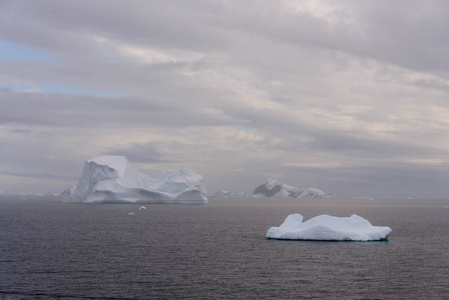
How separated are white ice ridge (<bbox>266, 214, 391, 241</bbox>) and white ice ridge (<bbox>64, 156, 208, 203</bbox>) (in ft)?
238

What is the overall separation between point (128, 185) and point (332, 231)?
268 feet

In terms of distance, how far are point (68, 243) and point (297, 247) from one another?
68.3 feet

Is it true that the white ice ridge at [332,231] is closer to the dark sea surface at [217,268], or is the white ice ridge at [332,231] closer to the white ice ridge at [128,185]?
the dark sea surface at [217,268]

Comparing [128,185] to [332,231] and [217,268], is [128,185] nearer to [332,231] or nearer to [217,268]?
[332,231]

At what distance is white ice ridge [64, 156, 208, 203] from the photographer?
11225cm

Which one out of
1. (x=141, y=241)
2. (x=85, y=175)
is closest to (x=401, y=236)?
(x=141, y=241)

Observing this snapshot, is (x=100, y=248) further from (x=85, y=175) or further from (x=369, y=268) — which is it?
(x=85, y=175)

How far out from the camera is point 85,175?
118 metres

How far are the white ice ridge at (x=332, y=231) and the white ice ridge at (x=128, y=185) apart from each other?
72.6 m

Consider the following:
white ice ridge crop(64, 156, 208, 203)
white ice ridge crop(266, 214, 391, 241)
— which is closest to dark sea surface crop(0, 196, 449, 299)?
white ice ridge crop(266, 214, 391, 241)

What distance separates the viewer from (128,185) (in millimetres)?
117812

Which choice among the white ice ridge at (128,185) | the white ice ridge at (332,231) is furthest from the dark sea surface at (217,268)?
the white ice ridge at (128,185)

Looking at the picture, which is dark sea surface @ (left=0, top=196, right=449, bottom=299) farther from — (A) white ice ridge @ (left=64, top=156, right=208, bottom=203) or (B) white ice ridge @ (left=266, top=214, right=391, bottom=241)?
(A) white ice ridge @ (left=64, top=156, right=208, bottom=203)

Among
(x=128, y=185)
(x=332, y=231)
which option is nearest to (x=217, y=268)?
(x=332, y=231)
